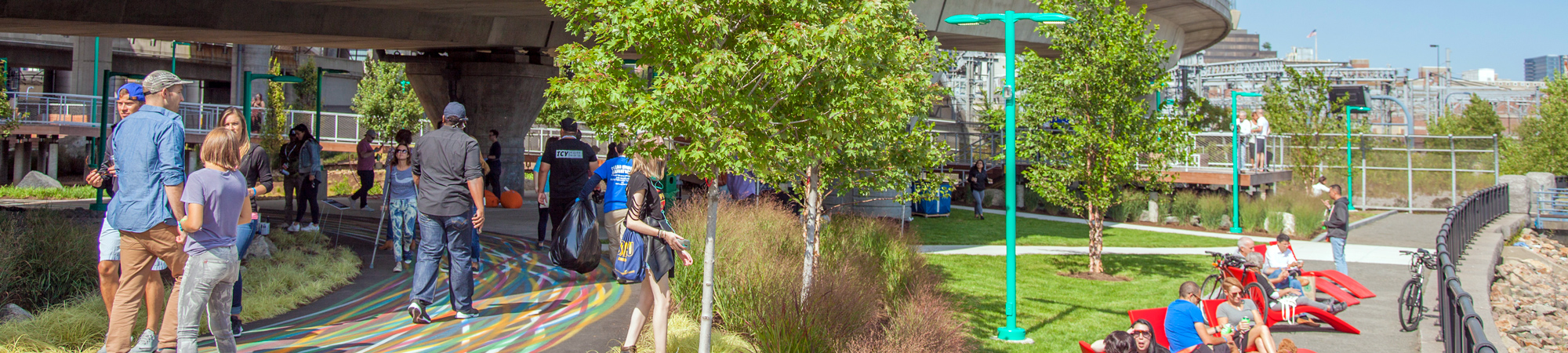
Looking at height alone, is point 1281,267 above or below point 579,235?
below

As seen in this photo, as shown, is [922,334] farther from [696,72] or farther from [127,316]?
[127,316]

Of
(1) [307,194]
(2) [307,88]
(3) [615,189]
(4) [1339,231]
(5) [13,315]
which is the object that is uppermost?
(2) [307,88]

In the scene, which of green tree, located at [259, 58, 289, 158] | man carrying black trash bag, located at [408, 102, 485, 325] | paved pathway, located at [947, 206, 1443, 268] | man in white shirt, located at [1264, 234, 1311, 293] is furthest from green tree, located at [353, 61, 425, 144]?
man in white shirt, located at [1264, 234, 1311, 293]

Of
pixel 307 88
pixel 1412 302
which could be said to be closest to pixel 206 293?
pixel 1412 302

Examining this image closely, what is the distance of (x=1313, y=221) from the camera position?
22.1 meters

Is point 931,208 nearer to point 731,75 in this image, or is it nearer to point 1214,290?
point 1214,290

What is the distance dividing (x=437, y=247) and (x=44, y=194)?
2227cm

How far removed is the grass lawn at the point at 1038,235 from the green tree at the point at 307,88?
33.2 meters

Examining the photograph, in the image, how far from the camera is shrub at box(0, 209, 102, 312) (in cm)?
706

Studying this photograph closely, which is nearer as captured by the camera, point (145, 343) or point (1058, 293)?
point (145, 343)

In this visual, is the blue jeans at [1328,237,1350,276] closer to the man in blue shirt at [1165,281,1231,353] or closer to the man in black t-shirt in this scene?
the man in blue shirt at [1165,281,1231,353]

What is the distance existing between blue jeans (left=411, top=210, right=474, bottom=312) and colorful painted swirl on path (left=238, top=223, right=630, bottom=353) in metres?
0.29

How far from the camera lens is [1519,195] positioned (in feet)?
86.2

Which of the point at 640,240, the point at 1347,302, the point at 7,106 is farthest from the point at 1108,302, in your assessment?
the point at 7,106
